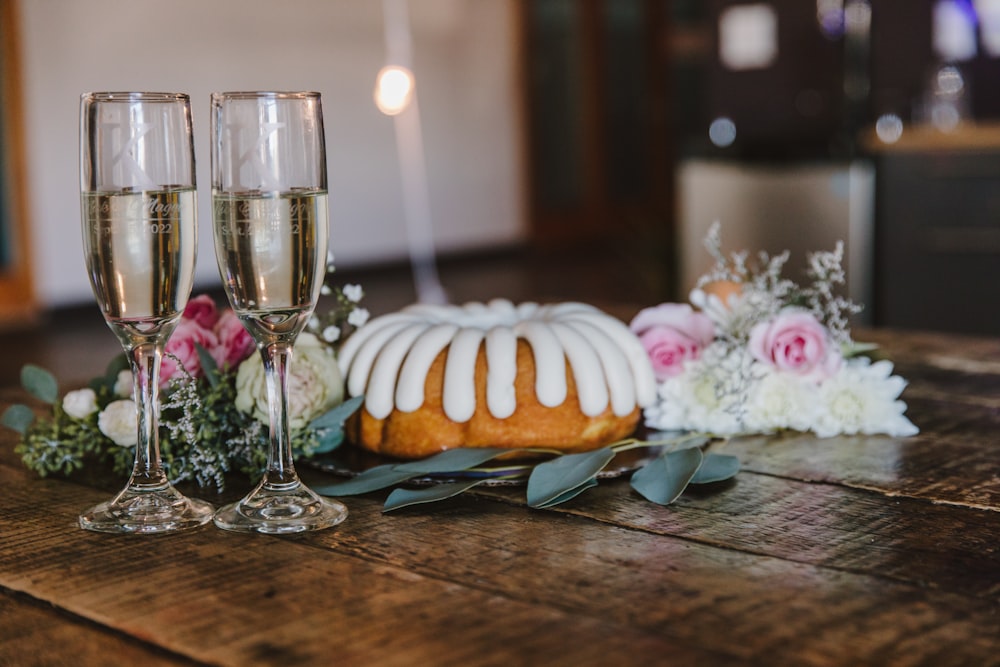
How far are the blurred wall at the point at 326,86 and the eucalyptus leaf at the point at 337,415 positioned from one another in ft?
12.9

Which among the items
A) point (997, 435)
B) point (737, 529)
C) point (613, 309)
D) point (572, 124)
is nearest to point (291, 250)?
point (737, 529)

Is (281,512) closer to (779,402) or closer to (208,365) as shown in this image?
(208,365)

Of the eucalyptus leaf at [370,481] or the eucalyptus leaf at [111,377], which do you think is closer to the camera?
the eucalyptus leaf at [370,481]

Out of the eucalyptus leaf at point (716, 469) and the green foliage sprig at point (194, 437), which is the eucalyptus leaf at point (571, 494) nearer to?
the eucalyptus leaf at point (716, 469)

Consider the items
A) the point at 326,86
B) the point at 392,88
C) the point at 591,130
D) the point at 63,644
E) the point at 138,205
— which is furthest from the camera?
the point at 591,130

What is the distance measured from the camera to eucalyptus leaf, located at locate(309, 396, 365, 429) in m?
1.07

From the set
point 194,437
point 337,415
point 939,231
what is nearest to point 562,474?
point 337,415

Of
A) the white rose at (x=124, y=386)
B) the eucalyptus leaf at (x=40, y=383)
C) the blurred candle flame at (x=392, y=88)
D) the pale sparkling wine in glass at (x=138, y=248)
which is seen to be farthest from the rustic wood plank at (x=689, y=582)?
the blurred candle flame at (x=392, y=88)

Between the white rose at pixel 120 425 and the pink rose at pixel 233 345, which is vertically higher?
the pink rose at pixel 233 345

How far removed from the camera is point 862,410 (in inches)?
47.1

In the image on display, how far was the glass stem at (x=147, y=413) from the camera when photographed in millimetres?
902

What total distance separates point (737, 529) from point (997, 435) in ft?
1.50

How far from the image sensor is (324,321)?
125cm

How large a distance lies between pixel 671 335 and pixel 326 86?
609cm
